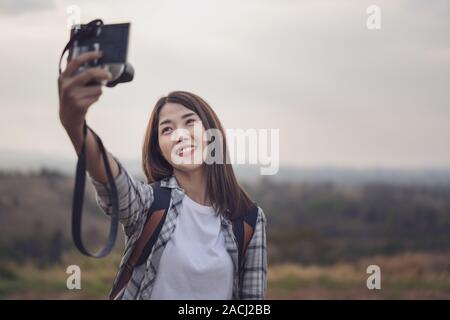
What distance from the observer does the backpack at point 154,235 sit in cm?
242

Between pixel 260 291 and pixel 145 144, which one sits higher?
pixel 145 144

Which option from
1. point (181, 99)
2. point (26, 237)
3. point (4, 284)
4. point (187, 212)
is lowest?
point (187, 212)

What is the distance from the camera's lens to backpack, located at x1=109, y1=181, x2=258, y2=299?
242 cm

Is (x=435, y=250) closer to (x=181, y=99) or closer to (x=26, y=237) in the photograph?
(x=26, y=237)

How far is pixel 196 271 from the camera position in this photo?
2.41 m

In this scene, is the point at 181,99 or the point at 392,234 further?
the point at 392,234

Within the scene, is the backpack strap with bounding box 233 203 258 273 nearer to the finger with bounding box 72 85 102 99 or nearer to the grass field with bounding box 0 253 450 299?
the finger with bounding box 72 85 102 99

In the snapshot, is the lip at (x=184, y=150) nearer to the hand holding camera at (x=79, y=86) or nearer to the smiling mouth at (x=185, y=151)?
the smiling mouth at (x=185, y=151)

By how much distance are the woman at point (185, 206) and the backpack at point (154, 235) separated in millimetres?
14

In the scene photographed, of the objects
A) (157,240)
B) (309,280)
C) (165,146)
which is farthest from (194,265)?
(309,280)

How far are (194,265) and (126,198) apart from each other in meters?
0.34

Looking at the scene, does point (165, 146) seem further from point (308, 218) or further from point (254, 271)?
point (308, 218)
